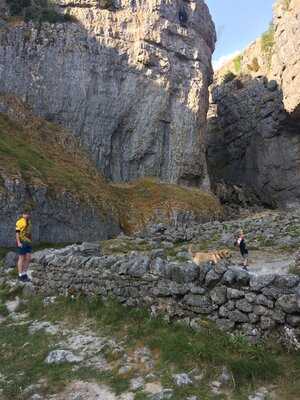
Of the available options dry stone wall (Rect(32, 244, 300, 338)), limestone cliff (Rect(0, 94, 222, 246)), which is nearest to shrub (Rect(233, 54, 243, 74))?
limestone cliff (Rect(0, 94, 222, 246))

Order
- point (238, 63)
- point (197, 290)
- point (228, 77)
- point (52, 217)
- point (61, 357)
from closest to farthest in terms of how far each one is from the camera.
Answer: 1. point (61, 357)
2. point (197, 290)
3. point (52, 217)
4. point (228, 77)
5. point (238, 63)

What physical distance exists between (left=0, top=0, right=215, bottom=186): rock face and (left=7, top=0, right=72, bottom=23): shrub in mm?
1111

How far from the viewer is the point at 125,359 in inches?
367

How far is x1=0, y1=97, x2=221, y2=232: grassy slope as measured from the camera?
106 feet

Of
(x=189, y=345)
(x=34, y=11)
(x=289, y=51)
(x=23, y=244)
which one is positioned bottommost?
(x=189, y=345)

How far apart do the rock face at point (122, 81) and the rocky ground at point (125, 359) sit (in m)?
34.2

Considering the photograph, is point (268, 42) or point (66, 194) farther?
point (268, 42)

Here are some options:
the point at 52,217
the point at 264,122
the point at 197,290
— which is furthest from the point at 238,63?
the point at 197,290

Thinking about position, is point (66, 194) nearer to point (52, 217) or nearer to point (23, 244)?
point (52, 217)

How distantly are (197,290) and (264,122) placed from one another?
62.1m

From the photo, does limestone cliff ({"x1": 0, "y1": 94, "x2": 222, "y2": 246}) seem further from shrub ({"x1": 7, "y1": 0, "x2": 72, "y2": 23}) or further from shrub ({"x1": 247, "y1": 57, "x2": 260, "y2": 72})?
shrub ({"x1": 247, "y1": 57, "x2": 260, "y2": 72})

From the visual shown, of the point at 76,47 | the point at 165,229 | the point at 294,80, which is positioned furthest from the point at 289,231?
the point at 294,80

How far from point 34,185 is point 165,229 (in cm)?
1185

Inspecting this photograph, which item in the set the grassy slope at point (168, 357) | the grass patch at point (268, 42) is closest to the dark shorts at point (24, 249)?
the grassy slope at point (168, 357)
